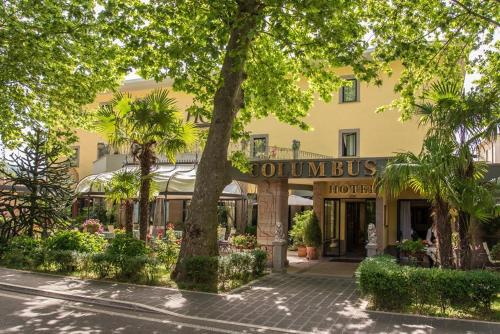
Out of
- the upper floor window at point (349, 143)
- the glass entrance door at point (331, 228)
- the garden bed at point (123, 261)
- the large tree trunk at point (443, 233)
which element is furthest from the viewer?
the upper floor window at point (349, 143)

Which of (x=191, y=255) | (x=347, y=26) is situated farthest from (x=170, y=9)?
(x=191, y=255)

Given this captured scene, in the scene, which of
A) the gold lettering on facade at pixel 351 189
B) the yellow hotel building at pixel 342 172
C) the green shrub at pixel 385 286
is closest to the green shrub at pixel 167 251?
the yellow hotel building at pixel 342 172

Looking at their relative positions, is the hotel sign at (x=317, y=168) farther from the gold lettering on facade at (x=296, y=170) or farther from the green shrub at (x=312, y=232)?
the green shrub at (x=312, y=232)

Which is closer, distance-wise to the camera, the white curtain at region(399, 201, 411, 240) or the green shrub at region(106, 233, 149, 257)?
the green shrub at region(106, 233, 149, 257)

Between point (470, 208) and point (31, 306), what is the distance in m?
8.58

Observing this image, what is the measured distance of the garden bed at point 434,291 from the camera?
26.8 feet

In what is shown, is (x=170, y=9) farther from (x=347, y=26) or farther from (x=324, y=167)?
(x=324, y=167)

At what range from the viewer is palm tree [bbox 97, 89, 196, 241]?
12859mm

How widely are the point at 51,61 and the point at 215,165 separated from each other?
21.7 feet

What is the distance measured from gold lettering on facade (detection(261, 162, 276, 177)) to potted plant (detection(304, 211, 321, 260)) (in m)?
4.05

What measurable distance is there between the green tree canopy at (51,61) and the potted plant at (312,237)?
29.8 ft

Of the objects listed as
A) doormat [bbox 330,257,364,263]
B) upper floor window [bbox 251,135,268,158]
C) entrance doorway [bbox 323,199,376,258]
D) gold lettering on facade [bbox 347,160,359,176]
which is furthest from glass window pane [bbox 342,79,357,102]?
gold lettering on facade [bbox 347,160,359,176]

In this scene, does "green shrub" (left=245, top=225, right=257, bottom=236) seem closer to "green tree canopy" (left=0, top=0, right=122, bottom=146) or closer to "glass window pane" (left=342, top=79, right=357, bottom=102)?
"glass window pane" (left=342, top=79, right=357, bottom=102)

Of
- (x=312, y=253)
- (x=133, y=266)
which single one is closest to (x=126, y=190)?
(x=133, y=266)
